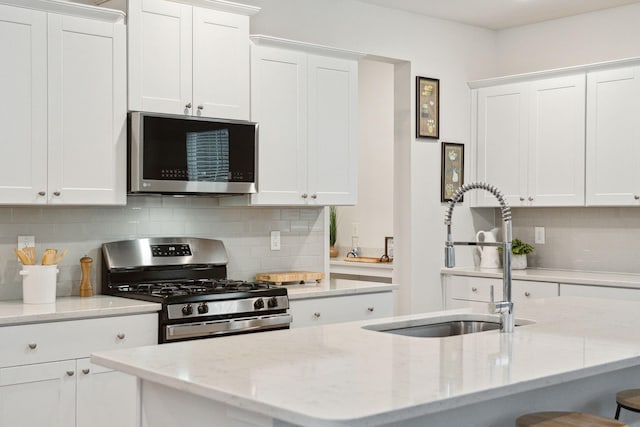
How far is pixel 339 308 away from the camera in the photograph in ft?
15.1

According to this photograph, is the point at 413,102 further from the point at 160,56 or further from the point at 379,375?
the point at 379,375

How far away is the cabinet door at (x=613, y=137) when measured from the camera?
518cm

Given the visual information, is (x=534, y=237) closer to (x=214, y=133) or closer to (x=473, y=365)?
(x=214, y=133)

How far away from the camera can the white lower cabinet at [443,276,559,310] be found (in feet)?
17.6

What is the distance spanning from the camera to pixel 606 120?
5.31 metres

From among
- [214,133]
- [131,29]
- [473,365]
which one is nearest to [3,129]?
[131,29]

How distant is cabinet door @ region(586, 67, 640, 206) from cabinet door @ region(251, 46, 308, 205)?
2.05m

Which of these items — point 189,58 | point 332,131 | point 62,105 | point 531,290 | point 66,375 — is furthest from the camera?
point 531,290

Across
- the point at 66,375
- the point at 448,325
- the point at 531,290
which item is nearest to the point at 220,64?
the point at 66,375

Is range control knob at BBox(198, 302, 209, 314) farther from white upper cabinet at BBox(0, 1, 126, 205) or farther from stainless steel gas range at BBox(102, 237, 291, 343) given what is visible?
white upper cabinet at BBox(0, 1, 126, 205)

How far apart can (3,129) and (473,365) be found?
8.08 feet

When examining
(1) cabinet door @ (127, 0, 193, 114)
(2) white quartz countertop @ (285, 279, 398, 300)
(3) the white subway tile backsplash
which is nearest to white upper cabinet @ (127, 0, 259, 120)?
(1) cabinet door @ (127, 0, 193, 114)

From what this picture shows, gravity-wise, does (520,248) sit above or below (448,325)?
above

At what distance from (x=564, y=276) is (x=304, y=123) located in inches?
81.2
